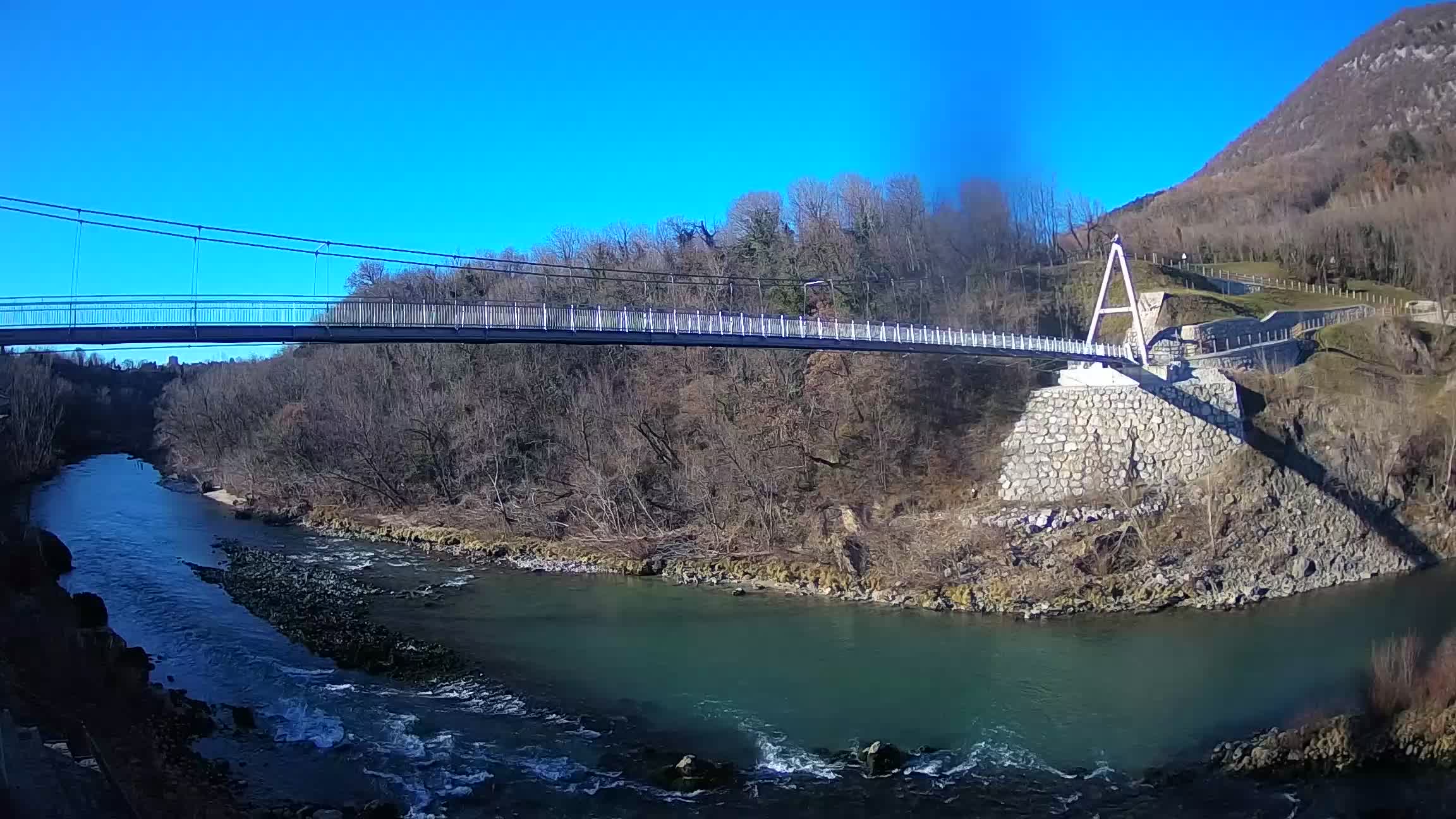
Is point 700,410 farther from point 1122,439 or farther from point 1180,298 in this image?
point 1180,298

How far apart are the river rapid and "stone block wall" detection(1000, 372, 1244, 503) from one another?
13.4 feet

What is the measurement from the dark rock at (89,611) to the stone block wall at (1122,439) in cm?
1785

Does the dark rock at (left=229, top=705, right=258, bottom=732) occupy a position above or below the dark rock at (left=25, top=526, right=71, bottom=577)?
below

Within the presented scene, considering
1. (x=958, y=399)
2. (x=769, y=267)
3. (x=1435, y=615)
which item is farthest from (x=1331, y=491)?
(x=769, y=267)

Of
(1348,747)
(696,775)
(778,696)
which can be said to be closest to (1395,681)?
(1348,747)

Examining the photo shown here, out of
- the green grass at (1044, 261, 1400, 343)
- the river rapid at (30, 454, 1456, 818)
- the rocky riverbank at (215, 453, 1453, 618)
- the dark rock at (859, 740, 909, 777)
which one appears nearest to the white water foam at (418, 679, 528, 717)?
the river rapid at (30, 454, 1456, 818)

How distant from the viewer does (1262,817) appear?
26.8 ft

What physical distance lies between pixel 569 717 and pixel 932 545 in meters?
9.62

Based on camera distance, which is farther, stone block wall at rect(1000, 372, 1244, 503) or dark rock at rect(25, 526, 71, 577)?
stone block wall at rect(1000, 372, 1244, 503)

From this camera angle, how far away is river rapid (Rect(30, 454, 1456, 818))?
8.86 meters

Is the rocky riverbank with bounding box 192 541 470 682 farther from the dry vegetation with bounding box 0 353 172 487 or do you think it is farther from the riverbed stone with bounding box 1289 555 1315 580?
the riverbed stone with bounding box 1289 555 1315 580

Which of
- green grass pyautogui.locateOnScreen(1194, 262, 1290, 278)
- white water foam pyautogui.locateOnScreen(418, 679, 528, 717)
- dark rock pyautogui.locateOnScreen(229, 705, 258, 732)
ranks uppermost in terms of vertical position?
green grass pyautogui.locateOnScreen(1194, 262, 1290, 278)

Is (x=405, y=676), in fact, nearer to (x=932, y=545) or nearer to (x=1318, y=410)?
(x=932, y=545)

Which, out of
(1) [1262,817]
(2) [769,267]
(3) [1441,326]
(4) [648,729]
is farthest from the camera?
(2) [769,267]
